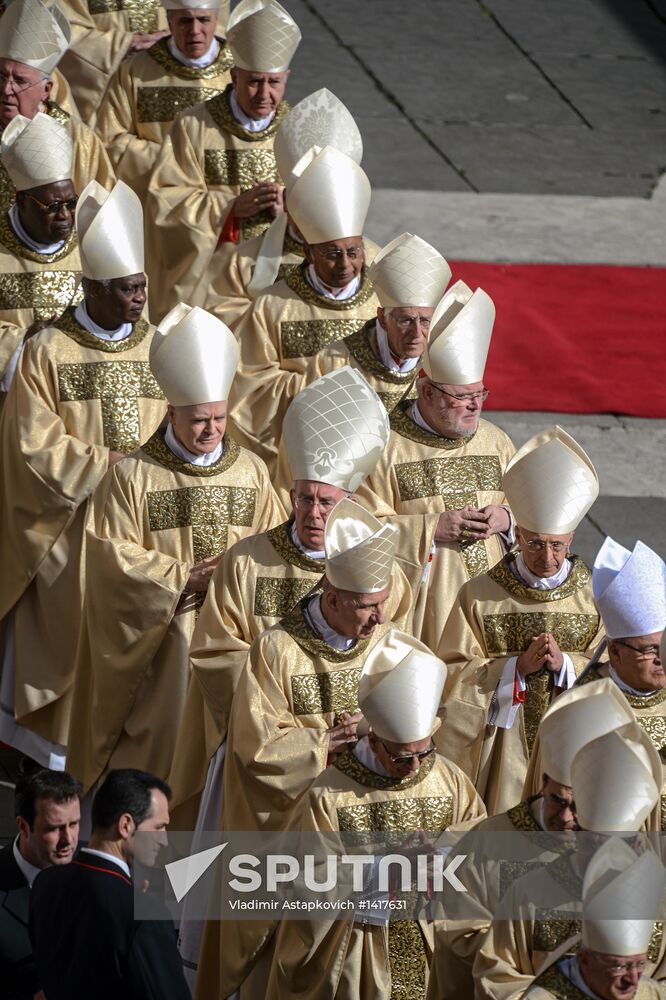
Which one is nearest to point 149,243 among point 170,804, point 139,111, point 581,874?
point 139,111

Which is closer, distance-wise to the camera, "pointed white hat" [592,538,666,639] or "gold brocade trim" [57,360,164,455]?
"pointed white hat" [592,538,666,639]

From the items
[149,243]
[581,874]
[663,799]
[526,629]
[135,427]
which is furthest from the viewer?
[149,243]

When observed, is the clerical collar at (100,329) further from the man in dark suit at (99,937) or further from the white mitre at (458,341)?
the man in dark suit at (99,937)

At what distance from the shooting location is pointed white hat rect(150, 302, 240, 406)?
6.82m

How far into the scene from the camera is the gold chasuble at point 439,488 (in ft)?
23.2

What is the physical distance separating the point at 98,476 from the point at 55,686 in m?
0.83

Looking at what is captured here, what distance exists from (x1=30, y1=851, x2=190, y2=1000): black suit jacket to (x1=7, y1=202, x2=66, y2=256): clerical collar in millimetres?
3545

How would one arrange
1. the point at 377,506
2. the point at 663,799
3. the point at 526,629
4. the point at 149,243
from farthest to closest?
the point at 149,243
the point at 377,506
the point at 526,629
the point at 663,799

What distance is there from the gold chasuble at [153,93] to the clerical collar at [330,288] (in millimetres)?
1719

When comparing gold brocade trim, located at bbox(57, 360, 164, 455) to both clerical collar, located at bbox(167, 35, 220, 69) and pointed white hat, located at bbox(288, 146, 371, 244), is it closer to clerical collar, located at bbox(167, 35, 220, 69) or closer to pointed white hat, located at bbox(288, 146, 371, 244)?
pointed white hat, located at bbox(288, 146, 371, 244)

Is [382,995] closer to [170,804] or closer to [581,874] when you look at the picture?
[581,874]

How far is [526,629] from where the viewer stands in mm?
6531

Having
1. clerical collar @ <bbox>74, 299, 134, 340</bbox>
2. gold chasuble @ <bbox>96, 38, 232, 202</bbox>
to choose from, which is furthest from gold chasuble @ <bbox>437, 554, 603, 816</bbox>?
gold chasuble @ <bbox>96, 38, 232, 202</bbox>

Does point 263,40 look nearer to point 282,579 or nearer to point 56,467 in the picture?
point 56,467
